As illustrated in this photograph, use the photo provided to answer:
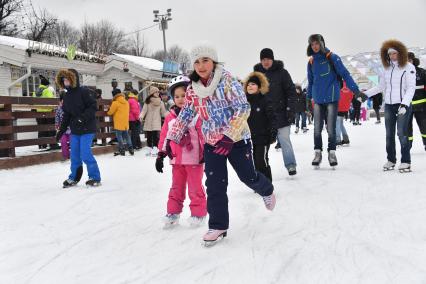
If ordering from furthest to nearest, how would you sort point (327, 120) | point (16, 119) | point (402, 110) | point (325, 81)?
point (16, 119), point (327, 120), point (325, 81), point (402, 110)

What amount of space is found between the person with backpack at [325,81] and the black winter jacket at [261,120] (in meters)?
1.67

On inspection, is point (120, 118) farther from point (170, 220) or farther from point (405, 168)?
point (170, 220)

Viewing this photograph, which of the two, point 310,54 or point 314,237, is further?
point 310,54

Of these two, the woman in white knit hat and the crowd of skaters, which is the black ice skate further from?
the woman in white knit hat

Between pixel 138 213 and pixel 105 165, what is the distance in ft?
16.2

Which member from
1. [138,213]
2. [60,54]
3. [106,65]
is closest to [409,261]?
[138,213]

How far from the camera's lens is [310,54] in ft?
21.9

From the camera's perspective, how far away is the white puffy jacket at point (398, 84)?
595cm

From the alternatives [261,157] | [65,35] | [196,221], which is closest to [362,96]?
[261,157]

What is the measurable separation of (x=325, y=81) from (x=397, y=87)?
3.18 ft

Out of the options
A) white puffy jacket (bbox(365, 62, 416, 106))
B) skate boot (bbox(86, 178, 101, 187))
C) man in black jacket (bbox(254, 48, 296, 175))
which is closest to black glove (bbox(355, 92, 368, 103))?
white puffy jacket (bbox(365, 62, 416, 106))

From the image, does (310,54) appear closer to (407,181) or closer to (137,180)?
(407,181)

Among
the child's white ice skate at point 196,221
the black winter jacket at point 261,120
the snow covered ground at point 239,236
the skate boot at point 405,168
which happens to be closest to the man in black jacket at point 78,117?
the snow covered ground at point 239,236

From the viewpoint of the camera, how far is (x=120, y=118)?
11.3m
